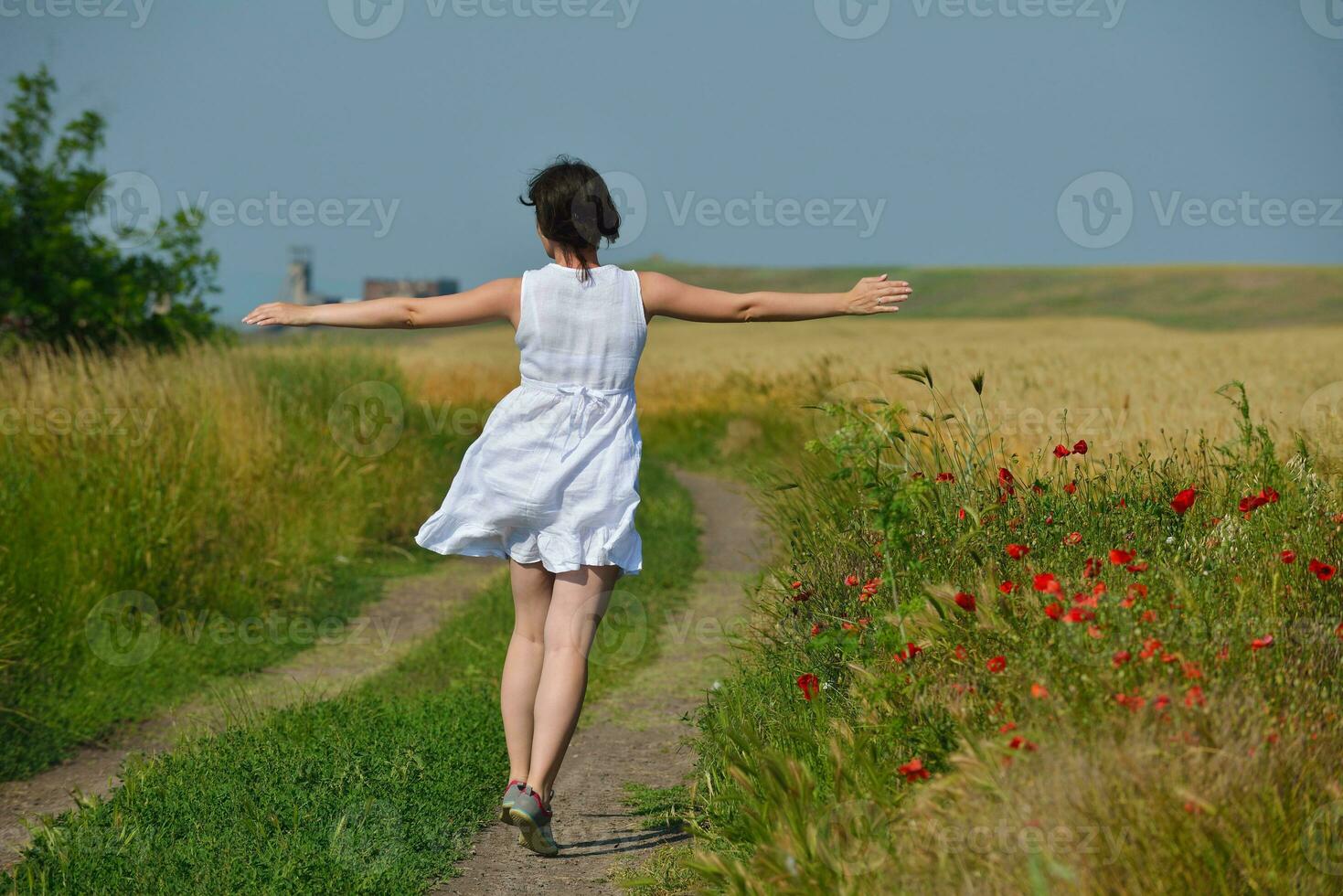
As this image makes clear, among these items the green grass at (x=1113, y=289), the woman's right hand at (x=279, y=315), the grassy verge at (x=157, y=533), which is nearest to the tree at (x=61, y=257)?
the grassy verge at (x=157, y=533)

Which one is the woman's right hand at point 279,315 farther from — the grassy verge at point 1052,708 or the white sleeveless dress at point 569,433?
the grassy verge at point 1052,708

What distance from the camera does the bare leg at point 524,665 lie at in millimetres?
4258

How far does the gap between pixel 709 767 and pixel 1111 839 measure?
1909 millimetres

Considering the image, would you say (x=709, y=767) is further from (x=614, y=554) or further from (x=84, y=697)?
(x=84, y=697)

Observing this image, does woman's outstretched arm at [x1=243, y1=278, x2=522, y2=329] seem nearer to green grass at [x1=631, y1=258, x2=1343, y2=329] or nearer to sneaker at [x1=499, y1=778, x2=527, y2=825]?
sneaker at [x1=499, y1=778, x2=527, y2=825]

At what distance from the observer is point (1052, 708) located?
298 centimetres

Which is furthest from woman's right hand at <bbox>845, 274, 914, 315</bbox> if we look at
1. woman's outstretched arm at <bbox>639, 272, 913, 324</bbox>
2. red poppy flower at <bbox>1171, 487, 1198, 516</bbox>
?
red poppy flower at <bbox>1171, 487, 1198, 516</bbox>

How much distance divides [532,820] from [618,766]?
4.59 ft

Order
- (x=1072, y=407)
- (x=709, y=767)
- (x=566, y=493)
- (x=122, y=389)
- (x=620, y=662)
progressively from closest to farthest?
(x=566, y=493) → (x=709, y=767) → (x=620, y=662) → (x=122, y=389) → (x=1072, y=407)

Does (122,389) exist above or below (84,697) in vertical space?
above

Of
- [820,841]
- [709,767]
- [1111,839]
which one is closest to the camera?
[1111,839]

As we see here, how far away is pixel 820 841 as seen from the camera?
9.73 feet

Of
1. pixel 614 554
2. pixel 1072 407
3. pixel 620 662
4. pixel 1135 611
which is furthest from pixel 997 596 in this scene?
pixel 1072 407

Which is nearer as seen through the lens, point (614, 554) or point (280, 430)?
point (614, 554)
